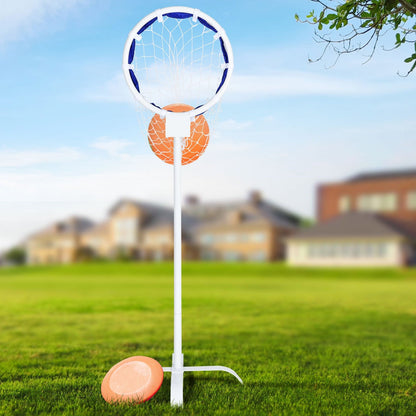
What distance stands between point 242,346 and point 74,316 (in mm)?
5366

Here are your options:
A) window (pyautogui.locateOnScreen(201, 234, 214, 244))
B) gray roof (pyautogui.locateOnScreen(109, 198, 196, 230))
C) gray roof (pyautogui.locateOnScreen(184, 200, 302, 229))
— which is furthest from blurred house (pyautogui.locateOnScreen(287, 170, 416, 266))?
gray roof (pyautogui.locateOnScreen(109, 198, 196, 230))

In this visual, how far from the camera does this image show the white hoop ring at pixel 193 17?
5.55 m

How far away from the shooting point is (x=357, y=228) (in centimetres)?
4512

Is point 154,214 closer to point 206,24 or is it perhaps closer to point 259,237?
point 259,237

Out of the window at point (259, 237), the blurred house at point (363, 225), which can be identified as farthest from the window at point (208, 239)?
the blurred house at point (363, 225)

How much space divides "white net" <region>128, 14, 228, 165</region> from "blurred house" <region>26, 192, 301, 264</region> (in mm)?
41794

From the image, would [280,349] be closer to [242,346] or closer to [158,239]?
[242,346]

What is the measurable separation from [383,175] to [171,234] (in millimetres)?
23187

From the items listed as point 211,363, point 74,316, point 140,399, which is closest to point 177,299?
point 140,399

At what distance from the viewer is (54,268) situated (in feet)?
146

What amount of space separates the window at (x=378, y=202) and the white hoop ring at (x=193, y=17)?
47.2 meters

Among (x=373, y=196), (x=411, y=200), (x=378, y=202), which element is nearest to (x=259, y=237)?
(x=373, y=196)

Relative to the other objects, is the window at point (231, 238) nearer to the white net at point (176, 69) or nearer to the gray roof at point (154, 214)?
the gray roof at point (154, 214)

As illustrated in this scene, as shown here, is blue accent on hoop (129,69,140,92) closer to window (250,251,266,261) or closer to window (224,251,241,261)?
window (250,251,266,261)
